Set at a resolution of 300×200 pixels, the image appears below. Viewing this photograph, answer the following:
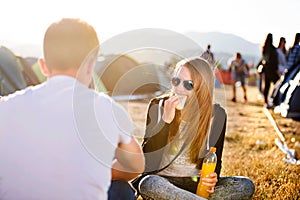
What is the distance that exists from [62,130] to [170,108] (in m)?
1.24

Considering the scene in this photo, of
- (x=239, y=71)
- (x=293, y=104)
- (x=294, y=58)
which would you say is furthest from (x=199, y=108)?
(x=239, y=71)

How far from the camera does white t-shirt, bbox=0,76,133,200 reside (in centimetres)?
197

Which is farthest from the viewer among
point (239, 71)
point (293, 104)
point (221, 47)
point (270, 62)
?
point (221, 47)

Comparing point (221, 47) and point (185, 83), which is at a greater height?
point (185, 83)

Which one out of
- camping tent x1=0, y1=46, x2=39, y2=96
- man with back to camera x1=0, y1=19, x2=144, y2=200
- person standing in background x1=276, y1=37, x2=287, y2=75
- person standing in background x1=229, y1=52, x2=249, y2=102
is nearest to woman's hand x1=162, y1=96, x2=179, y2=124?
man with back to camera x1=0, y1=19, x2=144, y2=200

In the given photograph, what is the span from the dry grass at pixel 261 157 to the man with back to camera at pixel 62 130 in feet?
5.68

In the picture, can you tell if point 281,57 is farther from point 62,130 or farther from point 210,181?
point 62,130

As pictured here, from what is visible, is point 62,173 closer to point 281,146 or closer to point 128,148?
point 128,148

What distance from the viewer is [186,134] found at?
3240mm

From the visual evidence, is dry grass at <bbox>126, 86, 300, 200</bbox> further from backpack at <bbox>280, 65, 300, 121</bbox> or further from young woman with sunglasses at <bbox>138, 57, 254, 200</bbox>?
young woman with sunglasses at <bbox>138, 57, 254, 200</bbox>

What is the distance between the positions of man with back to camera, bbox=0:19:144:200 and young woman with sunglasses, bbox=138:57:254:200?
1099 mm

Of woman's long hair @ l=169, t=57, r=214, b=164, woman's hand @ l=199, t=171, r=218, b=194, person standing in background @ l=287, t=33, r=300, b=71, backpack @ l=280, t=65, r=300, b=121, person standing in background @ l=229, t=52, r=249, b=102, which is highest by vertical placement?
woman's long hair @ l=169, t=57, r=214, b=164

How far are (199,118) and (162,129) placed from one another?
0.81 feet

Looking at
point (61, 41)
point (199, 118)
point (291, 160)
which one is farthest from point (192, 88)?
point (291, 160)
